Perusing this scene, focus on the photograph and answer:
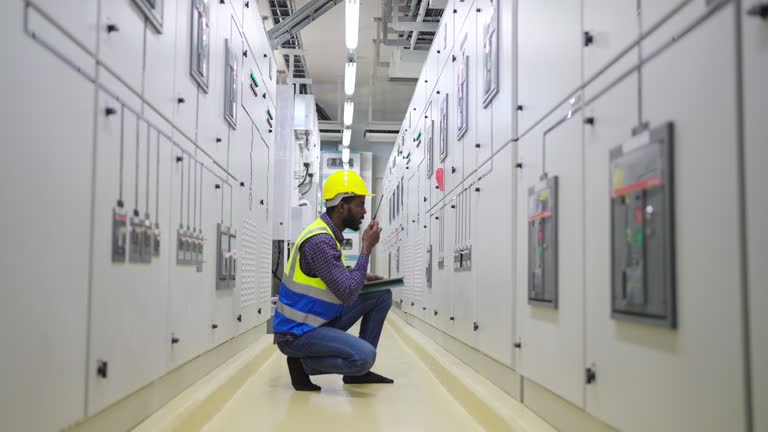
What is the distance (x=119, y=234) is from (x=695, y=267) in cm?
174

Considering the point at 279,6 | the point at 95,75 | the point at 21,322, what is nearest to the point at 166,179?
the point at 95,75

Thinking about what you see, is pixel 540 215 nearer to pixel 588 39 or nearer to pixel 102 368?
pixel 588 39

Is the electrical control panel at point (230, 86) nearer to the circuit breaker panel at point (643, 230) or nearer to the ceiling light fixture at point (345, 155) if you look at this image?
the circuit breaker panel at point (643, 230)

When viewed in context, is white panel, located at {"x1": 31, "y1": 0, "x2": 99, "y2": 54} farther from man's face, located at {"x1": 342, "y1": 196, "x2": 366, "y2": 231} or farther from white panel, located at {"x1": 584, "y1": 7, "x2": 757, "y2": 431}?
man's face, located at {"x1": 342, "y1": 196, "x2": 366, "y2": 231}

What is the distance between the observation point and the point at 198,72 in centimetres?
327

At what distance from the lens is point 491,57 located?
357cm

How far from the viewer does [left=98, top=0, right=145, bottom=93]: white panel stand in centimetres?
205

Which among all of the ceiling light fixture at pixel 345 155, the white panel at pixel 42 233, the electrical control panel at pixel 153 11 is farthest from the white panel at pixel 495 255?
the ceiling light fixture at pixel 345 155

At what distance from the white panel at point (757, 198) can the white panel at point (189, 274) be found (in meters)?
2.27

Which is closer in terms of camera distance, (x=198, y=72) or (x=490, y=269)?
(x=198, y=72)

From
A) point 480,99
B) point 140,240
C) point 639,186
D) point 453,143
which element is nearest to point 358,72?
point 453,143

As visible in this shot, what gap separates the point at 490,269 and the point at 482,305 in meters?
0.26

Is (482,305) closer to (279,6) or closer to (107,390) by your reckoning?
(107,390)

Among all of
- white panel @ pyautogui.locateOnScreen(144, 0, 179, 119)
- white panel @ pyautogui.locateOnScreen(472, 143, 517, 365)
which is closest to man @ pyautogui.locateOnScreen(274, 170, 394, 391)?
white panel @ pyautogui.locateOnScreen(472, 143, 517, 365)
